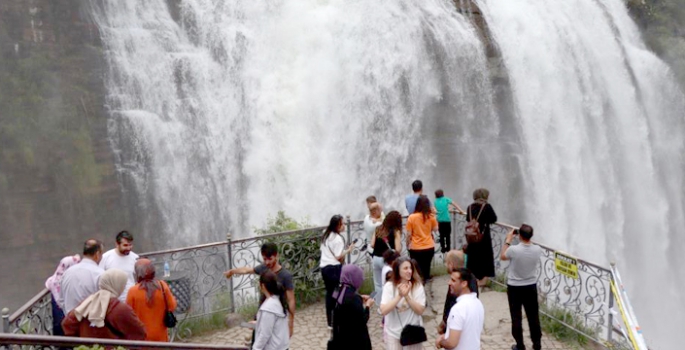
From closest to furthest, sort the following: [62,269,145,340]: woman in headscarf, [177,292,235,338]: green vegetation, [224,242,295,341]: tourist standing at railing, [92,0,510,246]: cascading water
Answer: [62,269,145,340]: woman in headscarf, [224,242,295,341]: tourist standing at railing, [177,292,235,338]: green vegetation, [92,0,510,246]: cascading water

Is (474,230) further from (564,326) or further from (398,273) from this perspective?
(398,273)

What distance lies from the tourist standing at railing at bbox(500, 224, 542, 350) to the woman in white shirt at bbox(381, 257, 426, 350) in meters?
1.87

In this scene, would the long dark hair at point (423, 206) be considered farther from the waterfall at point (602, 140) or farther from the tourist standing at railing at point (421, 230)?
the waterfall at point (602, 140)

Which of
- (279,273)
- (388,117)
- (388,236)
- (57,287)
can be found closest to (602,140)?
(388,117)

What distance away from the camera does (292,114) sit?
631 inches

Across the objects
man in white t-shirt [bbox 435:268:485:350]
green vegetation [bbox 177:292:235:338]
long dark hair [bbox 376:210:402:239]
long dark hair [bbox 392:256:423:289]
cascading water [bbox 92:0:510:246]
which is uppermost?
cascading water [bbox 92:0:510:246]

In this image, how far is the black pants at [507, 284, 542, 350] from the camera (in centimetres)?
694

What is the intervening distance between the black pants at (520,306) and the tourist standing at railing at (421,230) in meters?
1.26

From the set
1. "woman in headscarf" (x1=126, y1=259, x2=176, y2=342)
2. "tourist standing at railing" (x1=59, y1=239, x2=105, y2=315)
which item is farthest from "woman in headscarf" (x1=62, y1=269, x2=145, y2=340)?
"tourist standing at railing" (x1=59, y1=239, x2=105, y2=315)

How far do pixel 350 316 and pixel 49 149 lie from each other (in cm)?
1040

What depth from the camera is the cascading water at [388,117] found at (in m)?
14.9

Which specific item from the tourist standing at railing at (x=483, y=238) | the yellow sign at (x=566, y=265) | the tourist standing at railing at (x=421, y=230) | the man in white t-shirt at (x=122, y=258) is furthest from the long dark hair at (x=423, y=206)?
the man in white t-shirt at (x=122, y=258)

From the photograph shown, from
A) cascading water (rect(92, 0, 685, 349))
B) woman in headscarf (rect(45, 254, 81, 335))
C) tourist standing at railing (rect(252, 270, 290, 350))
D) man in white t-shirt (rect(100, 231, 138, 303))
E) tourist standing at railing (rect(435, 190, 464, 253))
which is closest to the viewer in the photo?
tourist standing at railing (rect(252, 270, 290, 350))

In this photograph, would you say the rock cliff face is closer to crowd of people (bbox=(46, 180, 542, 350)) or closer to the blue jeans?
crowd of people (bbox=(46, 180, 542, 350))
